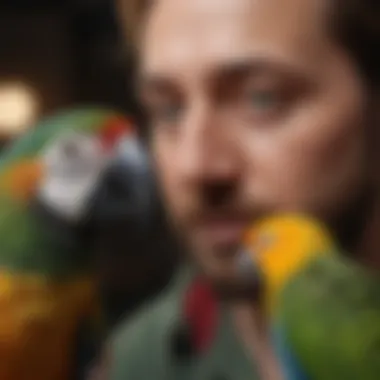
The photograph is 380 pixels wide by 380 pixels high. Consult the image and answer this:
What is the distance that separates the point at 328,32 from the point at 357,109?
7cm

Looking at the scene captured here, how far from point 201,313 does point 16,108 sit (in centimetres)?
27

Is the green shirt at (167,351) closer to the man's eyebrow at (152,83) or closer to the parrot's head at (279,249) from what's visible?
the parrot's head at (279,249)

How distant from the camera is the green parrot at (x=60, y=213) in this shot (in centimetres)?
77

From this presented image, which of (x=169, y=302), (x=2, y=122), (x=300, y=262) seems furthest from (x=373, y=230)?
(x=2, y=122)

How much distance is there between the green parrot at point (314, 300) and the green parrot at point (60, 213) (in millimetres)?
150

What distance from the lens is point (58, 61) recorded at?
0.81m

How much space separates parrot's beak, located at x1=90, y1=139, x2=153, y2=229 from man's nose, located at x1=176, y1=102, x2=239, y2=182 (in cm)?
6

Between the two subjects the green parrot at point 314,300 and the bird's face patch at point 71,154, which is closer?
the green parrot at point 314,300

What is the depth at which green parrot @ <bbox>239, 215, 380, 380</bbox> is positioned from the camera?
0.66 metres

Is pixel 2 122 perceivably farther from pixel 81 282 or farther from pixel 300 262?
pixel 300 262

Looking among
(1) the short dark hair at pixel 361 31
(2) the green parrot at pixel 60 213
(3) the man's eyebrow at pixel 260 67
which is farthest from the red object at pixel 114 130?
(1) the short dark hair at pixel 361 31

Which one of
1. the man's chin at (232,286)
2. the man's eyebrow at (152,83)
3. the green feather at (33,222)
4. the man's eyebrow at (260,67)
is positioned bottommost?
the man's chin at (232,286)

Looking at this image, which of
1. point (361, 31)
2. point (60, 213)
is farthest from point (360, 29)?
point (60, 213)

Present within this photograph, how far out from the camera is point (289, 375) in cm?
70
